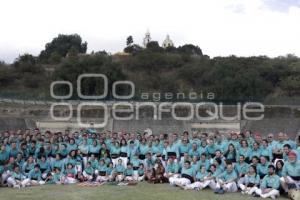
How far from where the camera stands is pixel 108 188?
12391mm

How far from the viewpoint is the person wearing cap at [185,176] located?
12492 mm

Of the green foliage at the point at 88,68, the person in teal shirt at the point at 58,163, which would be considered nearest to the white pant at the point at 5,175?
the person in teal shirt at the point at 58,163

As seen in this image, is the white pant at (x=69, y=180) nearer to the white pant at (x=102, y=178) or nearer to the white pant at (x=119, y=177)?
the white pant at (x=102, y=178)

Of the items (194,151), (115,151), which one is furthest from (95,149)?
(194,151)

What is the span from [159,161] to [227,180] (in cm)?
234

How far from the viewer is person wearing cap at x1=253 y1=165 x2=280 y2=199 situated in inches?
439

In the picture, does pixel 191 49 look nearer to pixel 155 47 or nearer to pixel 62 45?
pixel 155 47

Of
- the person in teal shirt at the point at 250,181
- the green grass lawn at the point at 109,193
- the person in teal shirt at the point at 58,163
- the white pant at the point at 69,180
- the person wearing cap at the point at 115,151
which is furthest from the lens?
the person wearing cap at the point at 115,151

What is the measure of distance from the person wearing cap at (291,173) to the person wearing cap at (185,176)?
2.27 m

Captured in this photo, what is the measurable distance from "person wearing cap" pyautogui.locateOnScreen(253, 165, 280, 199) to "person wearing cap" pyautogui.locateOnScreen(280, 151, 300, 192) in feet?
0.56

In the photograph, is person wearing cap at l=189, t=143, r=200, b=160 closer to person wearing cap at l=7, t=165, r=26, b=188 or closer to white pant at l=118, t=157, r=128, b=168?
white pant at l=118, t=157, r=128, b=168

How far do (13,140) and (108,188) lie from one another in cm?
393

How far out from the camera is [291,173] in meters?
11.3

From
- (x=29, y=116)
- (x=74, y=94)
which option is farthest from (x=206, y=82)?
(x=29, y=116)
